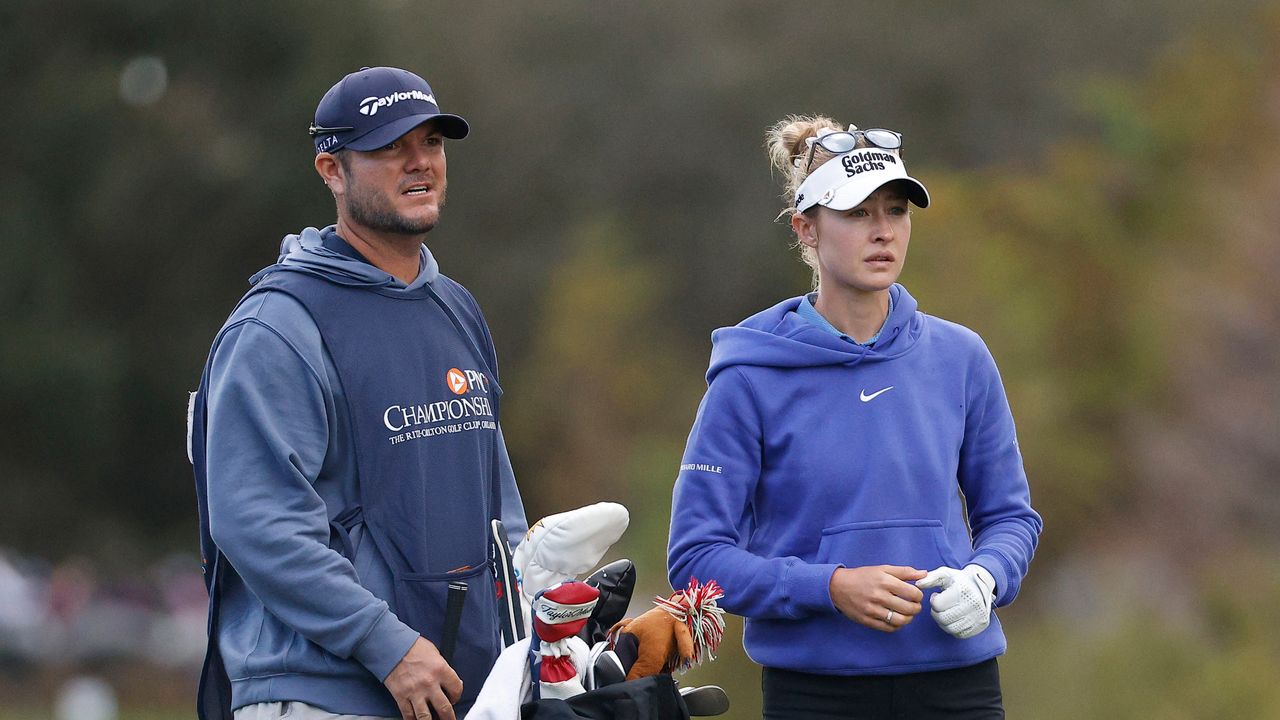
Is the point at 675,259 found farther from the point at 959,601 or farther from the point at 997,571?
the point at 959,601

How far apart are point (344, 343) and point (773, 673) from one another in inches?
49.7

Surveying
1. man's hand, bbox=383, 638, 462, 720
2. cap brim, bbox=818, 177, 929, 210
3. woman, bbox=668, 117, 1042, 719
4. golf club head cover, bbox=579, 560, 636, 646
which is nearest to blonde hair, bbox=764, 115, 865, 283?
woman, bbox=668, 117, 1042, 719

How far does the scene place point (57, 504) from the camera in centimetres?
2450

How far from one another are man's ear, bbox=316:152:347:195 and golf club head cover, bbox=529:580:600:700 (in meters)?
0.98

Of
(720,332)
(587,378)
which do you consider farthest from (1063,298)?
(720,332)

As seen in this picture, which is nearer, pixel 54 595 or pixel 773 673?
pixel 773 673

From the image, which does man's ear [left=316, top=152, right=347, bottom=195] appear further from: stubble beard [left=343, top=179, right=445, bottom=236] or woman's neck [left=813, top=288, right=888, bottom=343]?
woman's neck [left=813, top=288, right=888, bottom=343]

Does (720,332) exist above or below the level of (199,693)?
above

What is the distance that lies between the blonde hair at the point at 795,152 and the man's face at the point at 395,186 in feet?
3.03

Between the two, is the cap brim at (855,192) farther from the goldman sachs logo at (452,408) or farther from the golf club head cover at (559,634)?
the golf club head cover at (559,634)

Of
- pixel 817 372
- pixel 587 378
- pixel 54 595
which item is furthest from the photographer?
→ pixel 587 378

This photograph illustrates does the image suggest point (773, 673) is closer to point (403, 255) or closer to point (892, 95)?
point (403, 255)

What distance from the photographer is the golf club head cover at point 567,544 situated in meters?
3.80

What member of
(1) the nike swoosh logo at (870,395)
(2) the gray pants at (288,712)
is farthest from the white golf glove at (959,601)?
(2) the gray pants at (288,712)
